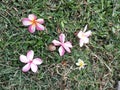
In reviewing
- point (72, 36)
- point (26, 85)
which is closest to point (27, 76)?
point (26, 85)

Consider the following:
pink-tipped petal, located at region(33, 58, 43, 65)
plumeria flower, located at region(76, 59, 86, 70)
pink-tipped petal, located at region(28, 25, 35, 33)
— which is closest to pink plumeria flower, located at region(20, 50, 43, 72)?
pink-tipped petal, located at region(33, 58, 43, 65)

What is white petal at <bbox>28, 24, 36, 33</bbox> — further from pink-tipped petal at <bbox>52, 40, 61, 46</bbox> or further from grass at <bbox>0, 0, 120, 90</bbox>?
pink-tipped petal at <bbox>52, 40, 61, 46</bbox>

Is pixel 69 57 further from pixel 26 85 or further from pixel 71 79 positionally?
pixel 26 85

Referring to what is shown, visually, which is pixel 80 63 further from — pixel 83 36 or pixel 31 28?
pixel 31 28

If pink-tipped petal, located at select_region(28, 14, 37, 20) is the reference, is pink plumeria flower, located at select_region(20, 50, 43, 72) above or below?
below

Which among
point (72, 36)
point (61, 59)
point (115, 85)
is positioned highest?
point (72, 36)

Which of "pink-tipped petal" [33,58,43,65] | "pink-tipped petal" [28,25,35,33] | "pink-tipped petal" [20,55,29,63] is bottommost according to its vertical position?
"pink-tipped petal" [33,58,43,65]
